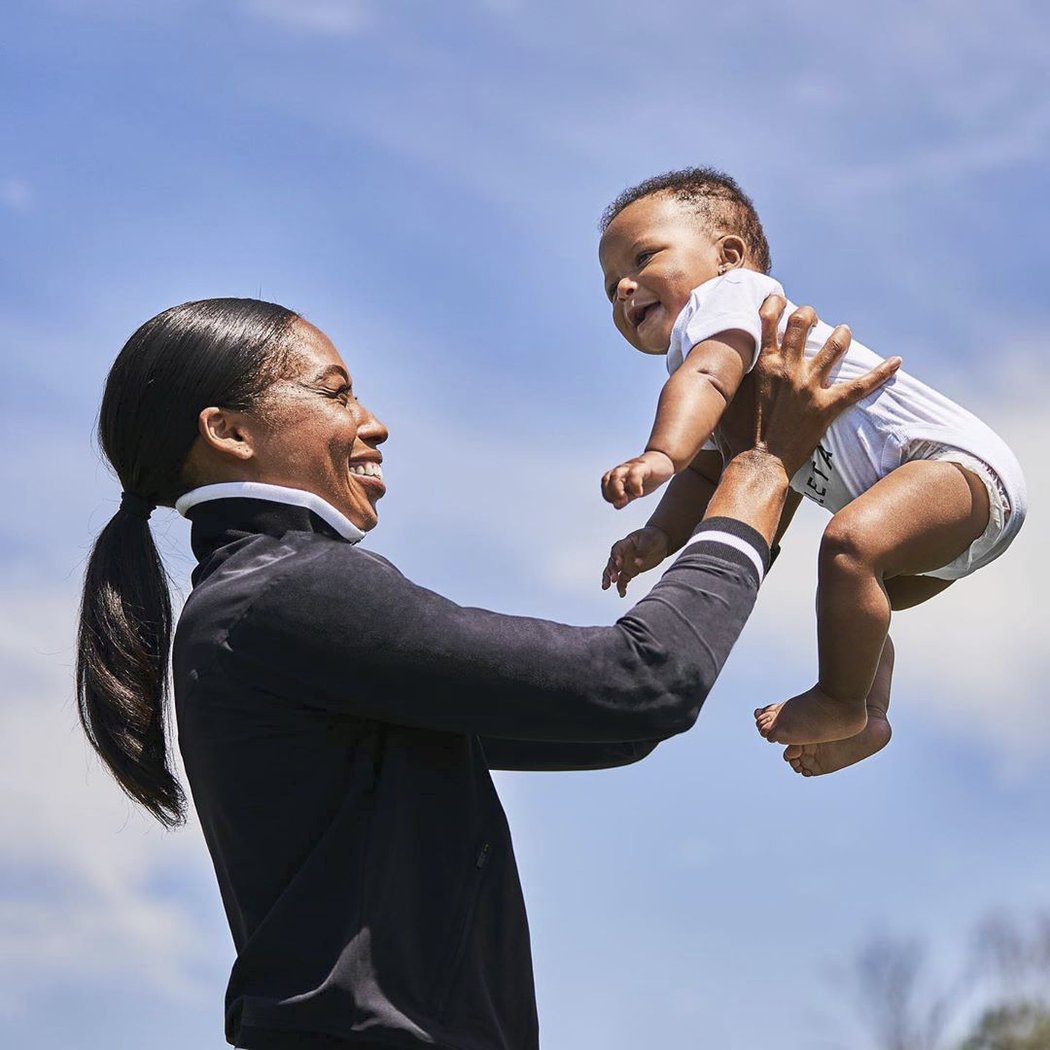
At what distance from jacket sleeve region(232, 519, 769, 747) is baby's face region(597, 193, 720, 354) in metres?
1.40

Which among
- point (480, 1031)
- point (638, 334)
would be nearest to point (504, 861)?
point (480, 1031)

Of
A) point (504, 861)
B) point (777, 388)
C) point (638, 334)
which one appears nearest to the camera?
point (504, 861)

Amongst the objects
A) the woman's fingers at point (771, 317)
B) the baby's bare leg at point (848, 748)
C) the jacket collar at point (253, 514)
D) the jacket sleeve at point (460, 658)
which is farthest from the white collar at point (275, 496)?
the baby's bare leg at point (848, 748)

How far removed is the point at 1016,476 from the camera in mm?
3779

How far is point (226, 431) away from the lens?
3.17 meters

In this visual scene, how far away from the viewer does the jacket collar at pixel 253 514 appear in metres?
3.04

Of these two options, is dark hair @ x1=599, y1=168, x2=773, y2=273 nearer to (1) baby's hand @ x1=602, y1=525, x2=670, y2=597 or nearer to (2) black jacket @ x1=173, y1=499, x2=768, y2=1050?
(1) baby's hand @ x1=602, y1=525, x2=670, y2=597

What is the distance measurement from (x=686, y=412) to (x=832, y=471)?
59 cm

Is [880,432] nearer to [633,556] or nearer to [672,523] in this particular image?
[672,523]

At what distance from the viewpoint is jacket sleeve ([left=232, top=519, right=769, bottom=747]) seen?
104 inches

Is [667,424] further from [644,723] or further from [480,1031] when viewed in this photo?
[480,1031]

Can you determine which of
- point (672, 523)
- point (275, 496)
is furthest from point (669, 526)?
point (275, 496)

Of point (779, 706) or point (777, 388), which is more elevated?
point (777, 388)

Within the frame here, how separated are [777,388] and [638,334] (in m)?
0.62
